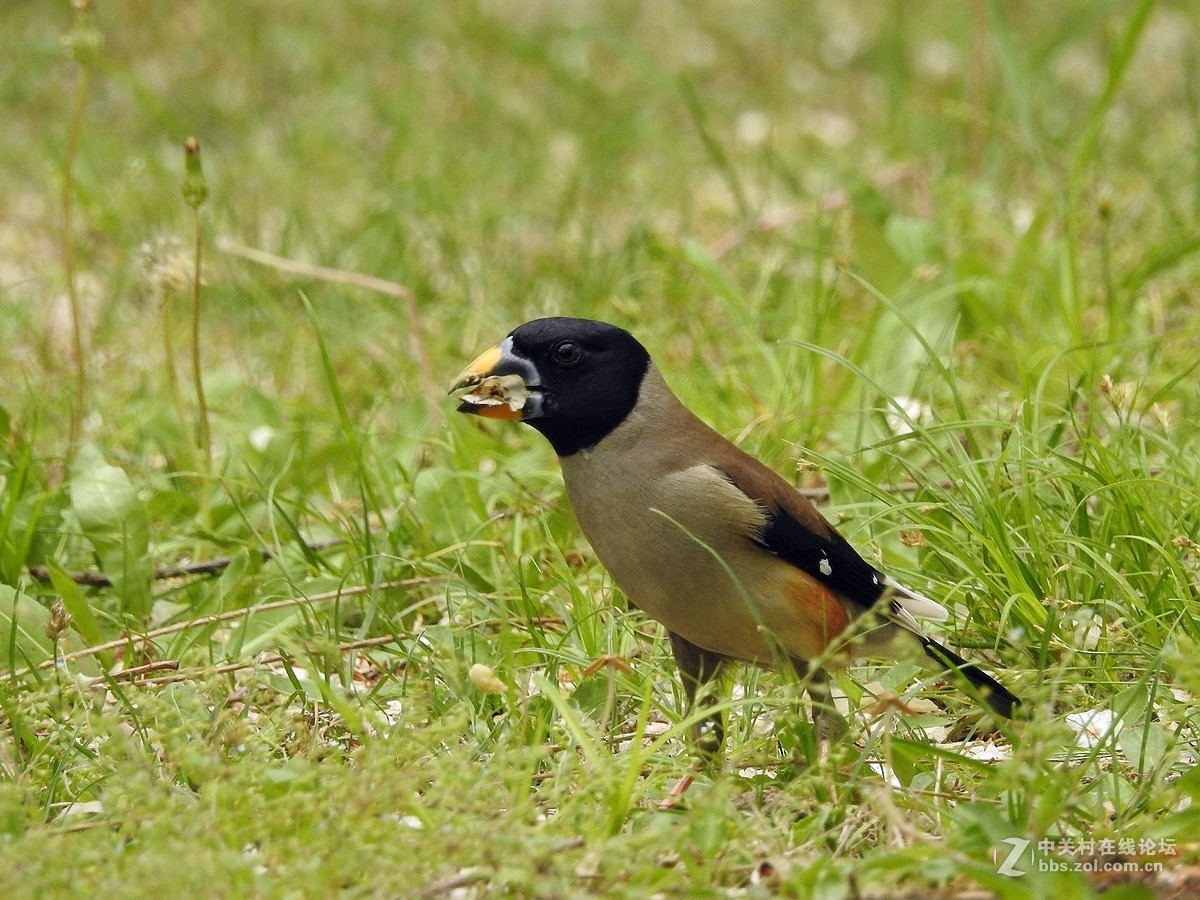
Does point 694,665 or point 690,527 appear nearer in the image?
point 690,527

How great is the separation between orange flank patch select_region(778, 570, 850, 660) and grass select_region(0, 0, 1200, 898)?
154mm

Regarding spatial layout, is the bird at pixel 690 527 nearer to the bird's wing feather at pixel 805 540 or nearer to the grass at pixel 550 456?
the bird's wing feather at pixel 805 540

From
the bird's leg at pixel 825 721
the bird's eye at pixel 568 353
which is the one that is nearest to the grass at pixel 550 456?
the bird's leg at pixel 825 721

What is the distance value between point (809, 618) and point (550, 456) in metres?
1.59

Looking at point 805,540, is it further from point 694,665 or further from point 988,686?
point 988,686

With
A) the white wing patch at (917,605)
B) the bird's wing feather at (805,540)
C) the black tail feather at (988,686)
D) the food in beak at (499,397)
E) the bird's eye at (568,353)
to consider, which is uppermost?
the bird's eye at (568,353)

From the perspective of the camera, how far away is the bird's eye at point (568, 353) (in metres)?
3.59

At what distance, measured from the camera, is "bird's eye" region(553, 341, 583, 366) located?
3.59 metres

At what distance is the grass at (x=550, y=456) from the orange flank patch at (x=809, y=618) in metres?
0.15

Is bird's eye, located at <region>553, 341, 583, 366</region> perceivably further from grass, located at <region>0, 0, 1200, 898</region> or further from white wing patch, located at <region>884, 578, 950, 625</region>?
white wing patch, located at <region>884, 578, 950, 625</region>

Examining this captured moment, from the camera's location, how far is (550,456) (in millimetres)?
4871

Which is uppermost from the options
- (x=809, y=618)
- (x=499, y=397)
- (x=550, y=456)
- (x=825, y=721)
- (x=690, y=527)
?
(x=499, y=397)

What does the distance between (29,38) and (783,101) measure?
463cm

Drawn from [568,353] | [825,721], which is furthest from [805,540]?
[568,353]
